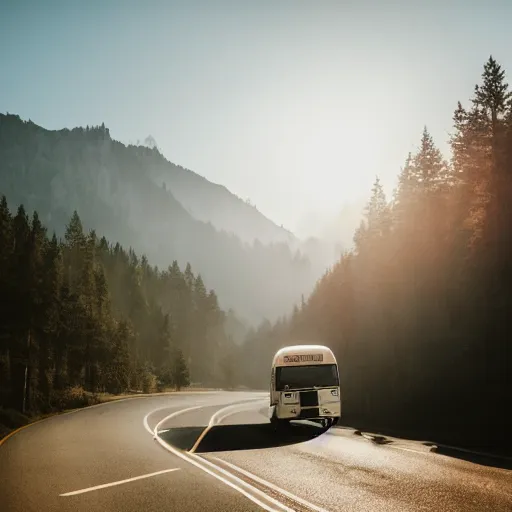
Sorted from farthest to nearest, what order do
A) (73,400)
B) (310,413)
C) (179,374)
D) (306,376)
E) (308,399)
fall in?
(179,374), (73,400), (306,376), (308,399), (310,413)

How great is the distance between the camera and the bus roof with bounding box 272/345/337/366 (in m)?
Result: 20.7

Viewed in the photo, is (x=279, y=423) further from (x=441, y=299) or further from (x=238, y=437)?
(x=441, y=299)

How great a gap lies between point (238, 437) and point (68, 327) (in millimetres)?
45675

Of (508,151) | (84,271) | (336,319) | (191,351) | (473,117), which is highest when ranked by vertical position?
(473,117)

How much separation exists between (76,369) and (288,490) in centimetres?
6127

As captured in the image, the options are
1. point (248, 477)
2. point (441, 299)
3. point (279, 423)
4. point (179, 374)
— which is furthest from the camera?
point (179, 374)

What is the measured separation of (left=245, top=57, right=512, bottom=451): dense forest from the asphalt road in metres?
6.89

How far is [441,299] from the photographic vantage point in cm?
4162

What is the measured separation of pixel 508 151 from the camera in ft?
126

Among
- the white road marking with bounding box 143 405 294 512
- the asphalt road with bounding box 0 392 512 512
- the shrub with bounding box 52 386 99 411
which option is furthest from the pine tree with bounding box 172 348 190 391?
the white road marking with bounding box 143 405 294 512

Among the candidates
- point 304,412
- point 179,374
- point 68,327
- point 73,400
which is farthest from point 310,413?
point 179,374

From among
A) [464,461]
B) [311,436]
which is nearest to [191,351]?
[311,436]

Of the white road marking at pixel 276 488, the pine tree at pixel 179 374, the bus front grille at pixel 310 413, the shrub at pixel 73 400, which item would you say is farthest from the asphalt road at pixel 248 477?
the pine tree at pixel 179 374

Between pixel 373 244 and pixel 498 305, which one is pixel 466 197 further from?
pixel 373 244
